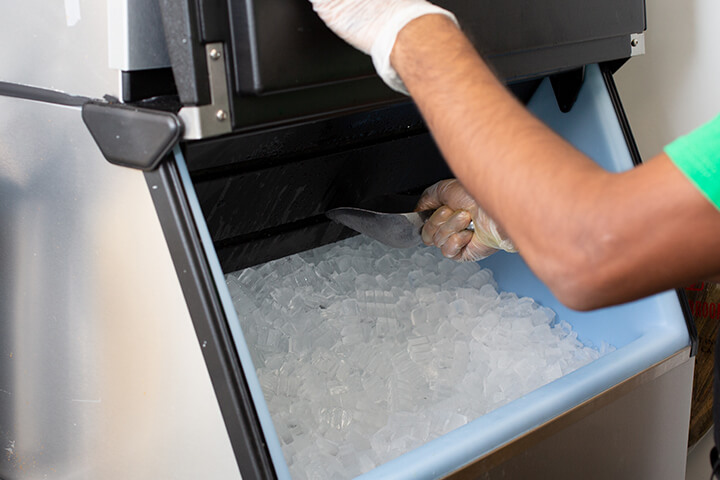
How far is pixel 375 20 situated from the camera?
0.92 meters

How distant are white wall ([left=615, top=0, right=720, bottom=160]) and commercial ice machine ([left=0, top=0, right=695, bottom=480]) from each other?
0.47 metres

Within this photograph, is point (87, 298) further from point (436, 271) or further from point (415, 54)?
point (436, 271)

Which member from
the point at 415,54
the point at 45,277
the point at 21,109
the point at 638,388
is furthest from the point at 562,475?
the point at 21,109

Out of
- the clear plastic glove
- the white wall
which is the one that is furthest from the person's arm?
the white wall

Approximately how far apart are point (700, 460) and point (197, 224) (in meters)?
1.85

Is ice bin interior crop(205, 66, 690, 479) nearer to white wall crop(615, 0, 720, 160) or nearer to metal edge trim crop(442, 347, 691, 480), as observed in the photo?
metal edge trim crop(442, 347, 691, 480)

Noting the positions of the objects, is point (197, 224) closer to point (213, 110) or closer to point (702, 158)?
point (213, 110)

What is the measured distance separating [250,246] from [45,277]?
1.45 feet

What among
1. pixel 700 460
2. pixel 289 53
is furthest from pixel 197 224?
pixel 700 460

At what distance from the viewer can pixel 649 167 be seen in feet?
2.22

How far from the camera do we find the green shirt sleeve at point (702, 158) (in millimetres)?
626

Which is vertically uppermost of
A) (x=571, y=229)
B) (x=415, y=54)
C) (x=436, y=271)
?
(x=415, y=54)

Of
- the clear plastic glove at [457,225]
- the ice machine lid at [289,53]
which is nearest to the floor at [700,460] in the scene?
the clear plastic glove at [457,225]

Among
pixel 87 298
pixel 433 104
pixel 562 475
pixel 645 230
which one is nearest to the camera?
pixel 645 230
